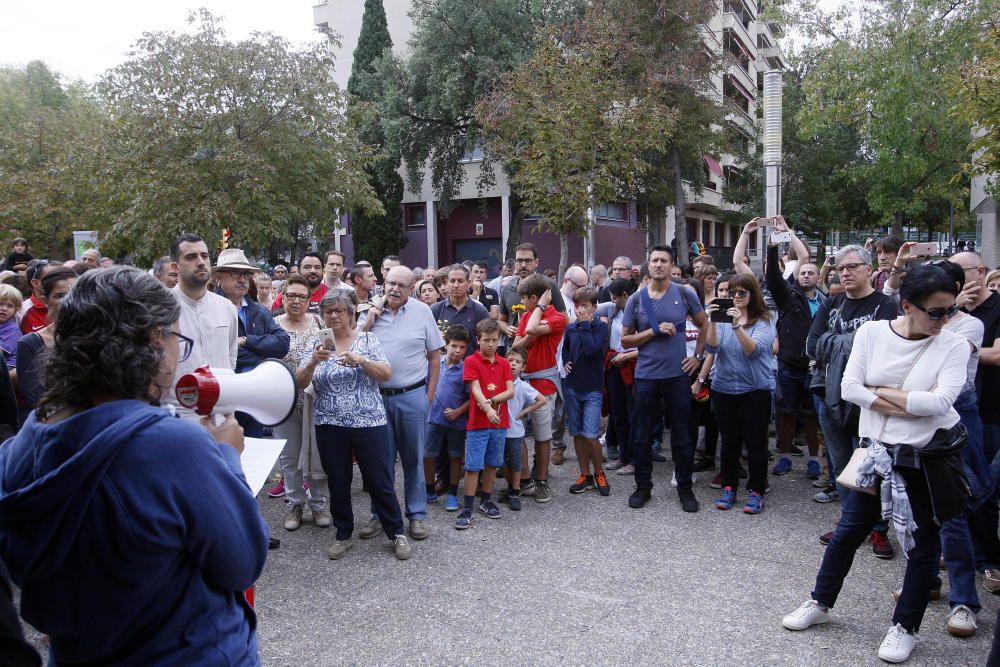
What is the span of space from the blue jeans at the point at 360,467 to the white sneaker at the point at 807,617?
2.58 meters

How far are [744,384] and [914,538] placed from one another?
7.52 ft

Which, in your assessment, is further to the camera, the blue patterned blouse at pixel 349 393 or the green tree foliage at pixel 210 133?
the green tree foliage at pixel 210 133

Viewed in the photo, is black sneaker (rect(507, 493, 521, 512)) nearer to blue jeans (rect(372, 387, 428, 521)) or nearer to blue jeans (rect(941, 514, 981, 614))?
blue jeans (rect(372, 387, 428, 521))

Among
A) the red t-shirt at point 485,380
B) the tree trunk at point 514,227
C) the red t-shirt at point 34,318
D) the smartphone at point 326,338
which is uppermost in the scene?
the tree trunk at point 514,227

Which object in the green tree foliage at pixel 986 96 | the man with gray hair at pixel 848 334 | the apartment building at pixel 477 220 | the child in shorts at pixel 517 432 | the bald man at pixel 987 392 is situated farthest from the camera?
the apartment building at pixel 477 220

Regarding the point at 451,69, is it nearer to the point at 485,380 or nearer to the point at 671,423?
the point at 485,380

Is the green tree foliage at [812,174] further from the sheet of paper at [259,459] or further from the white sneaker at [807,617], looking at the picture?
the sheet of paper at [259,459]

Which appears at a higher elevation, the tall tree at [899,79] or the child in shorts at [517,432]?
the tall tree at [899,79]

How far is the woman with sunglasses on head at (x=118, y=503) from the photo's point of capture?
146 centimetres

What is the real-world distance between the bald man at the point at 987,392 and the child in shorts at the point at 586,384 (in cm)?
278

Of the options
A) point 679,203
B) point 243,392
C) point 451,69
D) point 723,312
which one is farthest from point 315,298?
point 451,69

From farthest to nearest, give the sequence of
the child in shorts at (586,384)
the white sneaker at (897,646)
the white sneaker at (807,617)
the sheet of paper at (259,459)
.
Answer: the child in shorts at (586,384) → the white sneaker at (807,617) → the white sneaker at (897,646) → the sheet of paper at (259,459)

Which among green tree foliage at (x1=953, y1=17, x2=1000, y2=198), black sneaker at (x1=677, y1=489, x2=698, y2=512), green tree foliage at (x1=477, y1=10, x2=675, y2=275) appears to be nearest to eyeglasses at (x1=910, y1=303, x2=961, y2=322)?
black sneaker at (x1=677, y1=489, x2=698, y2=512)

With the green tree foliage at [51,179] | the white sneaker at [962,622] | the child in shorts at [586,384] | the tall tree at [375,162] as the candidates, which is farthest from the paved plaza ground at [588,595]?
the tall tree at [375,162]
